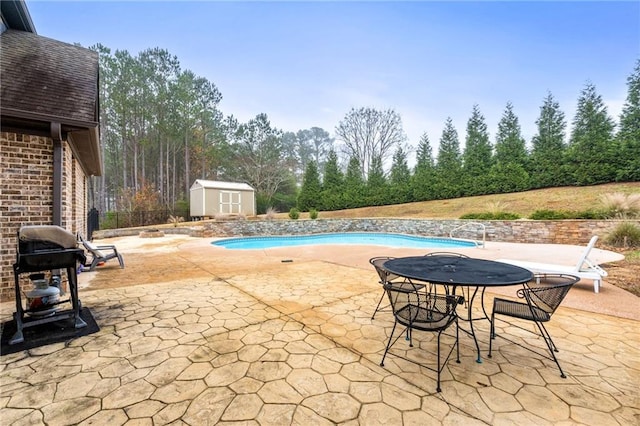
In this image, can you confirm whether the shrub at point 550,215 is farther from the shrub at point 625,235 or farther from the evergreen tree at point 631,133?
the evergreen tree at point 631,133

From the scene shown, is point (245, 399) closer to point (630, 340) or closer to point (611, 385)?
point (611, 385)

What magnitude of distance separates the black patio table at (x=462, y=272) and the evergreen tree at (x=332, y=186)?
18.2 metres

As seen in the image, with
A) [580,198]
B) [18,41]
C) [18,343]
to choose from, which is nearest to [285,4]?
[18,41]

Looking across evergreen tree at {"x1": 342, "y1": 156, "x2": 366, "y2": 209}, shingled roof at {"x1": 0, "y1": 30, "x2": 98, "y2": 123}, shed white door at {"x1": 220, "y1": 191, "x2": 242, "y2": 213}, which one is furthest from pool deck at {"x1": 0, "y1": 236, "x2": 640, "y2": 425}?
evergreen tree at {"x1": 342, "y1": 156, "x2": 366, "y2": 209}

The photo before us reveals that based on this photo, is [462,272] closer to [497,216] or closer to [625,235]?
[625,235]

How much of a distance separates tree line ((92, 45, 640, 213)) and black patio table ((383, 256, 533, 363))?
17.2 m

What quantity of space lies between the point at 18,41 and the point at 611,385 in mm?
8951

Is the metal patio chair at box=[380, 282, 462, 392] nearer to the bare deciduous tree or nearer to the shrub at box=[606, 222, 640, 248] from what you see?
the shrub at box=[606, 222, 640, 248]

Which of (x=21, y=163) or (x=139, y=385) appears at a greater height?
(x=21, y=163)

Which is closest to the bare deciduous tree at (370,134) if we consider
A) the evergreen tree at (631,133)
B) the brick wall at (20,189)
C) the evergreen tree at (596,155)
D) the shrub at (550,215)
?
the evergreen tree at (596,155)

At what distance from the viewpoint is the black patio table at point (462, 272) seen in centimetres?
218

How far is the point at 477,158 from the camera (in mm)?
18578

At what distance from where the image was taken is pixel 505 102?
21484mm

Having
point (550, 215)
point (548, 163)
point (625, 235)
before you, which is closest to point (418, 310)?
point (625, 235)
